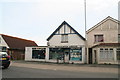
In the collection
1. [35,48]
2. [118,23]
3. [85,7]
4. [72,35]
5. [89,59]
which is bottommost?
[89,59]

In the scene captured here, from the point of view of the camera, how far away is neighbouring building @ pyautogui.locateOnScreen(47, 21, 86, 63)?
84.1ft

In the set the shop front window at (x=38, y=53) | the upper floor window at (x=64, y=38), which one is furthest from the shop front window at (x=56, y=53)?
the upper floor window at (x=64, y=38)

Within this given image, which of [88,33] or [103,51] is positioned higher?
[88,33]

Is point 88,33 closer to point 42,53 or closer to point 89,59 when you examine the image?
point 89,59

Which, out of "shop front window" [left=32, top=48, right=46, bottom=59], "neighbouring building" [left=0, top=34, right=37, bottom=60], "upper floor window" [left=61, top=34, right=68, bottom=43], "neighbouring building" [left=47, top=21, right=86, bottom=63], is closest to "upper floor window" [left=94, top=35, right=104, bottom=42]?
"neighbouring building" [left=47, top=21, right=86, bottom=63]

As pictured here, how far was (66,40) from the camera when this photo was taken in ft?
89.7

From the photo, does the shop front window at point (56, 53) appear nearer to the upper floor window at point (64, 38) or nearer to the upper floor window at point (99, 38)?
the upper floor window at point (64, 38)

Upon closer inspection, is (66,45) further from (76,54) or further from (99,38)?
(99,38)

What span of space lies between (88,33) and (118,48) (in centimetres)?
588

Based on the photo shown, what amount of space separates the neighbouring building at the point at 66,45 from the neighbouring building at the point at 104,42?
167 cm

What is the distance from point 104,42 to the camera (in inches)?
1000

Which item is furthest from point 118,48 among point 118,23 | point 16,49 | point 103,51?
point 16,49

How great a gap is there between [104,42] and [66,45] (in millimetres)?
6583

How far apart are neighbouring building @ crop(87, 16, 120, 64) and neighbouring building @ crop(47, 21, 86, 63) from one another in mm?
1670
